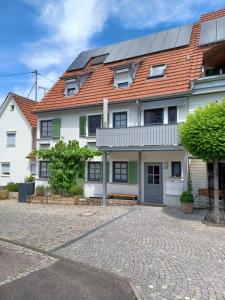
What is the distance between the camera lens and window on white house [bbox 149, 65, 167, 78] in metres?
17.0

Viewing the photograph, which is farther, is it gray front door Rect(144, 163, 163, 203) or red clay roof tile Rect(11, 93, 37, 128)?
red clay roof tile Rect(11, 93, 37, 128)

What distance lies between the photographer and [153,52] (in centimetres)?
1911

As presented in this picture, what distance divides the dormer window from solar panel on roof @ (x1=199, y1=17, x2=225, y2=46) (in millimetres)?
8576

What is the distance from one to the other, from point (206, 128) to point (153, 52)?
34.1 feet

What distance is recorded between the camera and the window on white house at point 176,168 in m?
15.3

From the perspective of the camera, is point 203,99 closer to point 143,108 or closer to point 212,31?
point 143,108

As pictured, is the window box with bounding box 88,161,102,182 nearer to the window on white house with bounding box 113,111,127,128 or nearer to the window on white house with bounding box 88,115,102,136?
the window on white house with bounding box 88,115,102,136

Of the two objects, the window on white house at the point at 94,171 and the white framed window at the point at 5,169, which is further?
the white framed window at the point at 5,169

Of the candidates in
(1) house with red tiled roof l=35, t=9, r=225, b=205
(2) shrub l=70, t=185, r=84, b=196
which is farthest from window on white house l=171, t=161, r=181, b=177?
(2) shrub l=70, t=185, r=84, b=196

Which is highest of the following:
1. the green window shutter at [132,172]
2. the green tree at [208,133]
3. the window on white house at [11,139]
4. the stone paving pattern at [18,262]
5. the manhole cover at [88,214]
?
the window on white house at [11,139]

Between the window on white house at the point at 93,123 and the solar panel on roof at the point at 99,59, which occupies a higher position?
the solar panel on roof at the point at 99,59

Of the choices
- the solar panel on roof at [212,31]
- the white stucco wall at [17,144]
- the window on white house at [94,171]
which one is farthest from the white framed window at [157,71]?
the white stucco wall at [17,144]

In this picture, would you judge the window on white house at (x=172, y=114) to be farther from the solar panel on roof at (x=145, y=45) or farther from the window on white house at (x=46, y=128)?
the window on white house at (x=46, y=128)

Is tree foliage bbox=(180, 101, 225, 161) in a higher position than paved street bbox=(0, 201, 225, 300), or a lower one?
higher
